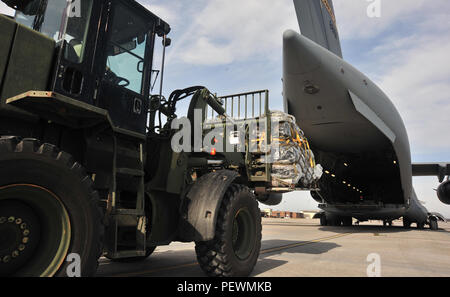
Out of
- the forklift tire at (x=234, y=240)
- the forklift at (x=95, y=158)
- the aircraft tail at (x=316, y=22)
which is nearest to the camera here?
the forklift at (x=95, y=158)

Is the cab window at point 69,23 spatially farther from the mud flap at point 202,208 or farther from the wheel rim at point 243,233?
the wheel rim at point 243,233

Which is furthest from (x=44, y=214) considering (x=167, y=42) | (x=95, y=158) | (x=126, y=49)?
(x=167, y=42)

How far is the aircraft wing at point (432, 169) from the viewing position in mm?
25306

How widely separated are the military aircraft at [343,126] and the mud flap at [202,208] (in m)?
8.39

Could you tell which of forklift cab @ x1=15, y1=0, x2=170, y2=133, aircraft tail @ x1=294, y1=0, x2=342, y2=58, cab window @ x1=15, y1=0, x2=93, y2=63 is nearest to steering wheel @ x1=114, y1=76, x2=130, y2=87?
forklift cab @ x1=15, y1=0, x2=170, y2=133

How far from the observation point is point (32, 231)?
7.83ft

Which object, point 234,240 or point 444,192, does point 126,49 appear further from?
point 444,192

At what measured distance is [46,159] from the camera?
2389mm

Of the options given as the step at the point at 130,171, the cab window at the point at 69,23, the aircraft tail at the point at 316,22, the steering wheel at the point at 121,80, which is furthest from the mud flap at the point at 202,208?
the aircraft tail at the point at 316,22

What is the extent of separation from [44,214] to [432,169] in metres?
32.3

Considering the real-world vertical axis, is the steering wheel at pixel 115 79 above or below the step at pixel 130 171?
above
